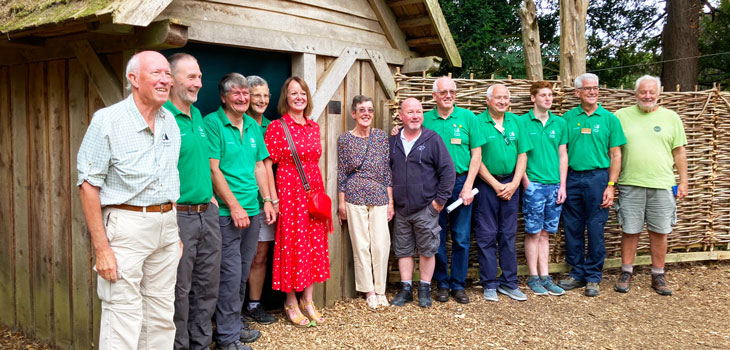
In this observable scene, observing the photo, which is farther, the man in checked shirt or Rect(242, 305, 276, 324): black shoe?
Rect(242, 305, 276, 324): black shoe

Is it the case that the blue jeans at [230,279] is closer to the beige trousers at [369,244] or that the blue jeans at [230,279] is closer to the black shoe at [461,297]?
the beige trousers at [369,244]

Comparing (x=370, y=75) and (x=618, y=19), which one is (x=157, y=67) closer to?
(x=370, y=75)

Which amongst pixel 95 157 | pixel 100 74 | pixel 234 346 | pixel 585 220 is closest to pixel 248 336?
pixel 234 346

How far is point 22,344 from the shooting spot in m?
5.05

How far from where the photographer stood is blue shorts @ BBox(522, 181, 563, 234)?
5.82 m

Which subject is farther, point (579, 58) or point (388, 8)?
point (579, 58)

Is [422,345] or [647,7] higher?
[647,7]

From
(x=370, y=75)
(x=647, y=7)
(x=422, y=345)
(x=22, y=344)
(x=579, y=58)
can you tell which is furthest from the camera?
(x=647, y=7)

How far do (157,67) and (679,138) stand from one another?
5307 mm

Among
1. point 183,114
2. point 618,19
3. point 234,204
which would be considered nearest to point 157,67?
point 183,114

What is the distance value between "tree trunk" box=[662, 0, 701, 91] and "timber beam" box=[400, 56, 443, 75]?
7211mm

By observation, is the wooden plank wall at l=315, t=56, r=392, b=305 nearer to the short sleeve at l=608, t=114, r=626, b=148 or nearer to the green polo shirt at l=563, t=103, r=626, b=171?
the green polo shirt at l=563, t=103, r=626, b=171

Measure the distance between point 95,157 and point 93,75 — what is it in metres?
1.32

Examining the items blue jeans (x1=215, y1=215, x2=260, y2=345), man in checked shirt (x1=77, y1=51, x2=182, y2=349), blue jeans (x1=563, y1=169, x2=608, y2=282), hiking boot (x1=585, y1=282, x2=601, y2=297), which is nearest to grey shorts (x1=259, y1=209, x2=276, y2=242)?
blue jeans (x1=215, y1=215, x2=260, y2=345)
